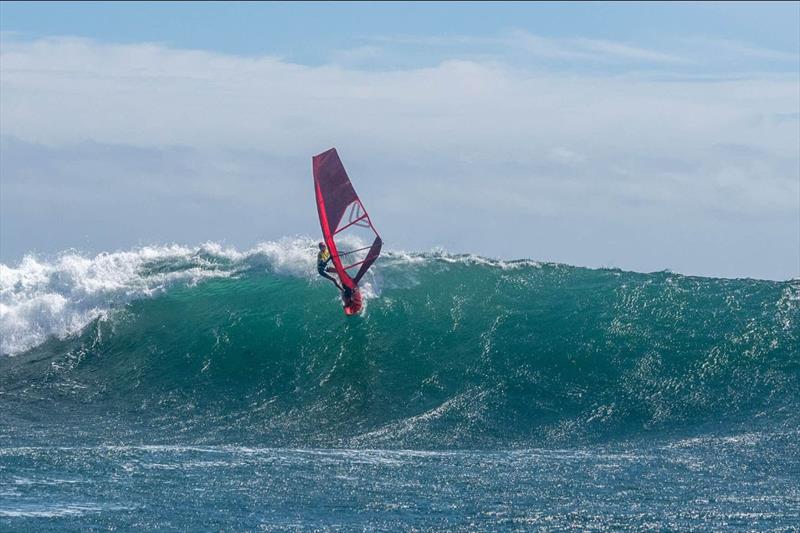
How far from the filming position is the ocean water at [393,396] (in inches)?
452

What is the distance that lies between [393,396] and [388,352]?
72.3 inches

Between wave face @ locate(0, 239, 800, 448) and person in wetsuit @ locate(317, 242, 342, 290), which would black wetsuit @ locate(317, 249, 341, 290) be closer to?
person in wetsuit @ locate(317, 242, 342, 290)

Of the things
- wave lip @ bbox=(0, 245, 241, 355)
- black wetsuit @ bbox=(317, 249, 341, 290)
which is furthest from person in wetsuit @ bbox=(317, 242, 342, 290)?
wave lip @ bbox=(0, 245, 241, 355)

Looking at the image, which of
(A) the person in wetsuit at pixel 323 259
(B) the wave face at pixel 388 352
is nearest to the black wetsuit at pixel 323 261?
(A) the person in wetsuit at pixel 323 259

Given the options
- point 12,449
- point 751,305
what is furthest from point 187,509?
point 751,305

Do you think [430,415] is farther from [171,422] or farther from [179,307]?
[179,307]

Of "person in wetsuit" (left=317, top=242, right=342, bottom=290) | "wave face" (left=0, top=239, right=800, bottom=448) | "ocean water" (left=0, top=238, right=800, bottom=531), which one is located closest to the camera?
"ocean water" (left=0, top=238, right=800, bottom=531)

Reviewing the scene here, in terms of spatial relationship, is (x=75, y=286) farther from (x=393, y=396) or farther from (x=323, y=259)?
(x=393, y=396)

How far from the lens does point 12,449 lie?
13.4 m

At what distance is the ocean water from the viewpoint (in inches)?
452

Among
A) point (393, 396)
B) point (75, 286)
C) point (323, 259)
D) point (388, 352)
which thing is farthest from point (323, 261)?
point (75, 286)

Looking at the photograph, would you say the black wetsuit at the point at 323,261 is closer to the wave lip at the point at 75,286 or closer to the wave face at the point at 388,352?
the wave face at the point at 388,352

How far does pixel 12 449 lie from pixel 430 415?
632cm

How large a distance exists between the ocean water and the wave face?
52 millimetres
